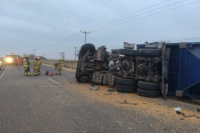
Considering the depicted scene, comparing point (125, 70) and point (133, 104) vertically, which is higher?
point (125, 70)

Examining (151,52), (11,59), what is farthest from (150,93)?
(11,59)

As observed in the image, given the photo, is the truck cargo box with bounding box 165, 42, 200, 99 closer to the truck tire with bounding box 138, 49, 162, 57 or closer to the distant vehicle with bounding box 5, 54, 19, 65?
the truck tire with bounding box 138, 49, 162, 57

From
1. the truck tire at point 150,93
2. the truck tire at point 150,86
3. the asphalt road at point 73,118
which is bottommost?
the asphalt road at point 73,118

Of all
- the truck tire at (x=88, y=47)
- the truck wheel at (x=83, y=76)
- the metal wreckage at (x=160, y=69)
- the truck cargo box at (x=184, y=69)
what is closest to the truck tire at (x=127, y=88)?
the metal wreckage at (x=160, y=69)

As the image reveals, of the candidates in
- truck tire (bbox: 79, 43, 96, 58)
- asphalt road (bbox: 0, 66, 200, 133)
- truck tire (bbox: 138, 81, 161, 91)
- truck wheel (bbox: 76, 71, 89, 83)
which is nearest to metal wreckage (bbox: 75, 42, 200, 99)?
truck tire (bbox: 138, 81, 161, 91)

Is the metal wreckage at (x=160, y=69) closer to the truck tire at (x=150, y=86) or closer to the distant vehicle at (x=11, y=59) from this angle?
the truck tire at (x=150, y=86)

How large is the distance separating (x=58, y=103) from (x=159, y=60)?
4463mm

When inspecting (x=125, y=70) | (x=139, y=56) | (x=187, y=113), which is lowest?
(x=187, y=113)

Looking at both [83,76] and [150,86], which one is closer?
[150,86]

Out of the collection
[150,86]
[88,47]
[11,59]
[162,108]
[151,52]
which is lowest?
[162,108]

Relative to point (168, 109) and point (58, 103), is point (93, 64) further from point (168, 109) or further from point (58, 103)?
point (168, 109)

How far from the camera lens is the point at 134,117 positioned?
561 centimetres

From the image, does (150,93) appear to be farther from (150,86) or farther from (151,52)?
(151,52)

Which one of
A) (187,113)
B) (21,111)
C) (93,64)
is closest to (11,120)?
(21,111)
